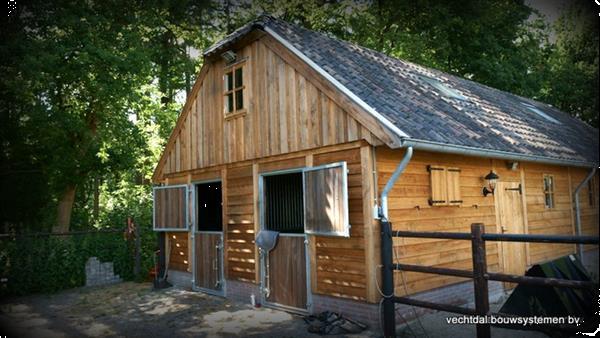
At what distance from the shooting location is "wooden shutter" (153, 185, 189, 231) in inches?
405

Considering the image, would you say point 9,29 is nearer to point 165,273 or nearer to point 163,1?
point 163,1

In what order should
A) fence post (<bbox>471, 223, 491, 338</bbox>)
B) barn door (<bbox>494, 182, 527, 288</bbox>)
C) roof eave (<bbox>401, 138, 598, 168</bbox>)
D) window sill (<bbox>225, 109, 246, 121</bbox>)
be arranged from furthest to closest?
window sill (<bbox>225, 109, 246, 121</bbox>)
barn door (<bbox>494, 182, 527, 288</bbox>)
roof eave (<bbox>401, 138, 598, 168</bbox>)
fence post (<bbox>471, 223, 491, 338</bbox>)

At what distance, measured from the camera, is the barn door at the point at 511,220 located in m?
8.66

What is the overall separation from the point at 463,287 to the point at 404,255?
1.72 m

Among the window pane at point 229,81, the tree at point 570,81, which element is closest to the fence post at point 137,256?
the window pane at point 229,81

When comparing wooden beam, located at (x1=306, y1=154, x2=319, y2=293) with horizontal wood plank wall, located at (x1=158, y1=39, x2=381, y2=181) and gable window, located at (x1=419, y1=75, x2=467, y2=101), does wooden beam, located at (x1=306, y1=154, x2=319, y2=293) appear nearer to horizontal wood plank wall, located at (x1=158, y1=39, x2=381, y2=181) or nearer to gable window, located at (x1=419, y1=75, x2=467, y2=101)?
horizontal wood plank wall, located at (x1=158, y1=39, x2=381, y2=181)

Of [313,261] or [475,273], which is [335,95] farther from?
[475,273]

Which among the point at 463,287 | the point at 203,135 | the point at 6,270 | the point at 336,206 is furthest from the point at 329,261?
the point at 6,270

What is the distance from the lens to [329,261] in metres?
6.99

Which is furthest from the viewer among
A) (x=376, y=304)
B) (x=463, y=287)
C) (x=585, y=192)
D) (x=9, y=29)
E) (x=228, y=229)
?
(x=9, y=29)

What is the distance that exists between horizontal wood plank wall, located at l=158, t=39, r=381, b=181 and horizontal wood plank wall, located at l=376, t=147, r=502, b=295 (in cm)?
97

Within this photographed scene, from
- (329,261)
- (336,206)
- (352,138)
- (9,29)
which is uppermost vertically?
(9,29)

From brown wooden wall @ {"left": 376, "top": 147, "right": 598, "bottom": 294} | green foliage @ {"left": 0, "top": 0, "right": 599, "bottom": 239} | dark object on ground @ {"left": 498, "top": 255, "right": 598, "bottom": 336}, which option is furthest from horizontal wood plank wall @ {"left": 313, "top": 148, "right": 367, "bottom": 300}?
green foliage @ {"left": 0, "top": 0, "right": 599, "bottom": 239}

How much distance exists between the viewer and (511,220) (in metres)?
8.88
